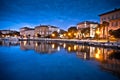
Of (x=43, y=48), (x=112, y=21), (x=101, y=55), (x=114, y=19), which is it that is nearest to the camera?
(x=101, y=55)

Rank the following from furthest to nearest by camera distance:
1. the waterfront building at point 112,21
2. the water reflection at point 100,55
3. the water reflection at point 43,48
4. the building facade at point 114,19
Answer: the waterfront building at point 112,21
the building facade at point 114,19
the water reflection at point 43,48
the water reflection at point 100,55

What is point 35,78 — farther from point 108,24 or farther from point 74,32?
point 74,32

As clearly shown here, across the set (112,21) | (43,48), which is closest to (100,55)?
(43,48)

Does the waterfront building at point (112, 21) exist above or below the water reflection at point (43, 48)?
above

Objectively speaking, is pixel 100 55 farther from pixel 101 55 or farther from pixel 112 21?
pixel 112 21

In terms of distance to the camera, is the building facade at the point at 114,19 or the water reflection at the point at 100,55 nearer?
the water reflection at the point at 100,55

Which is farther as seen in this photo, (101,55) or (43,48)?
(43,48)

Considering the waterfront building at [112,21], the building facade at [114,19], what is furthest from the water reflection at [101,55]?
the waterfront building at [112,21]

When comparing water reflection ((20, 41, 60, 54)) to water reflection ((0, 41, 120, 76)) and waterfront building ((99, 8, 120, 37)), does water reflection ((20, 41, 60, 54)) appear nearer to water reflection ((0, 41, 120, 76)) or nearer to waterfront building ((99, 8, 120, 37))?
water reflection ((0, 41, 120, 76))

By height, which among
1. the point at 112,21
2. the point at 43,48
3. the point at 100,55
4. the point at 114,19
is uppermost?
the point at 114,19

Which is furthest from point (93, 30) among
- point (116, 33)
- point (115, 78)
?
point (115, 78)

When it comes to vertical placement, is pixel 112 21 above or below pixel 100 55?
above

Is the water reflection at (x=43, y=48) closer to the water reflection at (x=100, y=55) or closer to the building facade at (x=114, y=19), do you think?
the water reflection at (x=100, y=55)

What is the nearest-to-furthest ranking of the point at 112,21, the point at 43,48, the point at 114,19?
1. the point at 43,48
2. the point at 114,19
3. the point at 112,21
